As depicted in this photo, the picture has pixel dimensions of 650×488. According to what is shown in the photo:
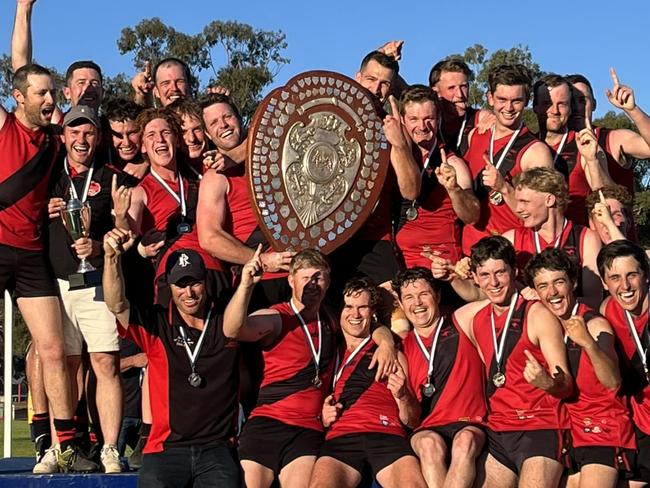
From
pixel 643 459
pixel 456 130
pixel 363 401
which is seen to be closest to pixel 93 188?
pixel 363 401

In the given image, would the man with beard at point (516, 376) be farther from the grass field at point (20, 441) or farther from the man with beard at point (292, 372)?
the grass field at point (20, 441)

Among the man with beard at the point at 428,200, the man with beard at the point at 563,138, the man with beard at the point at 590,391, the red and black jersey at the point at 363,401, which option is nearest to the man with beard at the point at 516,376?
the man with beard at the point at 590,391

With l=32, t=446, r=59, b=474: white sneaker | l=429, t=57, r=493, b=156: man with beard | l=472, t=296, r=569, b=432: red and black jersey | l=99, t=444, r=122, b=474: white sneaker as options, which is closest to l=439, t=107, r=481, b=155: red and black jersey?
l=429, t=57, r=493, b=156: man with beard

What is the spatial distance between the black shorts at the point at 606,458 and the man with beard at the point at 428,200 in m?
1.82

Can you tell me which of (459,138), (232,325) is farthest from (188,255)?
(459,138)

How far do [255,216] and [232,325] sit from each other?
1.04 m

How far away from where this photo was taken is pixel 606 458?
681cm

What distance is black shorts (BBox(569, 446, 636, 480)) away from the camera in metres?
6.81

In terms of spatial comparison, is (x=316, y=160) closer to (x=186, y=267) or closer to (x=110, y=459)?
(x=186, y=267)

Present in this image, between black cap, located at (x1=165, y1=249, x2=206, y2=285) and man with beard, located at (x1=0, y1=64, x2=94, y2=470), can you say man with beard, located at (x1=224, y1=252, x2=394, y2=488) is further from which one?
man with beard, located at (x1=0, y1=64, x2=94, y2=470)

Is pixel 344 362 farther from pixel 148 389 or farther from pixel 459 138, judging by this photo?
pixel 459 138

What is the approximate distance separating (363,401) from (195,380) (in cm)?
110

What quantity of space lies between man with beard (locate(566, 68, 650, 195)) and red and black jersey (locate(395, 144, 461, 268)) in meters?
1.33

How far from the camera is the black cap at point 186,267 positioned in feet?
23.2
